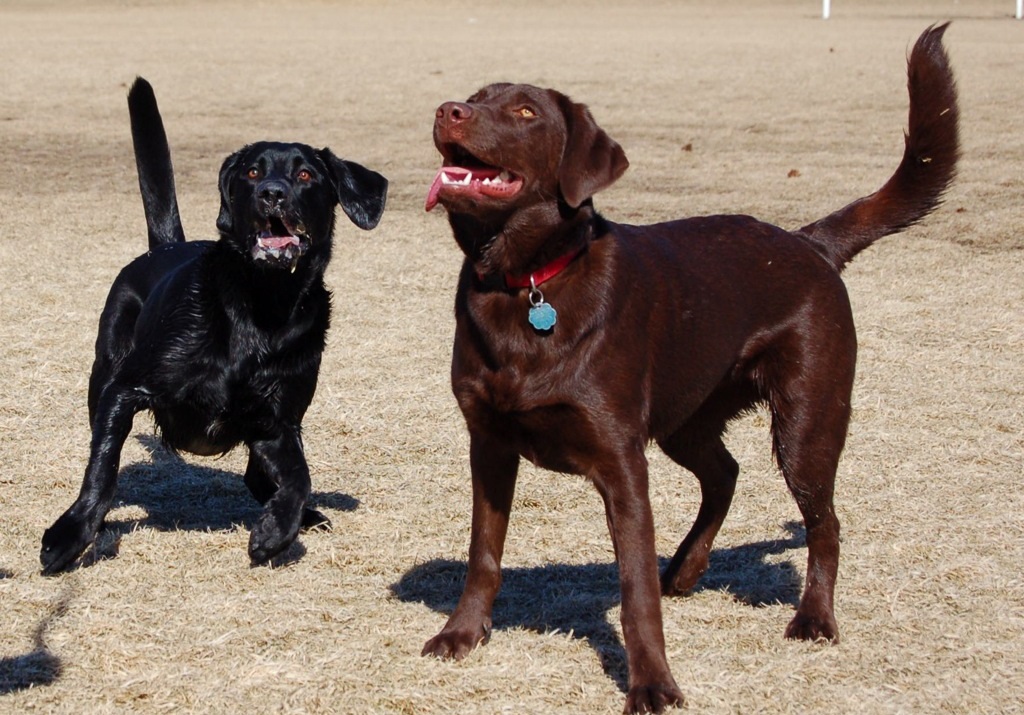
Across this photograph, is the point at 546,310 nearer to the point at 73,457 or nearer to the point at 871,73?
the point at 73,457

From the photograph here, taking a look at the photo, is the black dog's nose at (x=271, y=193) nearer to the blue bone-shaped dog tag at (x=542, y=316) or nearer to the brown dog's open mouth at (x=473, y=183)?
the brown dog's open mouth at (x=473, y=183)

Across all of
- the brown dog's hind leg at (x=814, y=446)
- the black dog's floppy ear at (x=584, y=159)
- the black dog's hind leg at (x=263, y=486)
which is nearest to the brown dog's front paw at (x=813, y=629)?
the brown dog's hind leg at (x=814, y=446)

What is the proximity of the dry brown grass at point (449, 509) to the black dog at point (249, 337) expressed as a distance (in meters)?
0.34

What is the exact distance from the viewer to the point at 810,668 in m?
3.90

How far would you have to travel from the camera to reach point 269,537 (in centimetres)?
463

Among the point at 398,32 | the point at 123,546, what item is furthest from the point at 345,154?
the point at 398,32

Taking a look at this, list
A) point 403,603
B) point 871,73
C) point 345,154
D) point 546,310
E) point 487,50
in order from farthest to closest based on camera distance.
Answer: point 487,50, point 871,73, point 345,154, point 403,603, point 546,310

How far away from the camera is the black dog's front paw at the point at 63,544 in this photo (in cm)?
Answer: 453

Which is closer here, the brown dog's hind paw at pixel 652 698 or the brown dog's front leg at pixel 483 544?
the brown dog's hind paw at pixel 652 698

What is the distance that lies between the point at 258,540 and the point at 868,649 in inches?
76.0

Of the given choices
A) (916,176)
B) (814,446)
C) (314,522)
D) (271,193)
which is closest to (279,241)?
(271,193)

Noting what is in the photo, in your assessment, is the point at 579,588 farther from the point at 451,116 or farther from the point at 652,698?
the point at 451,116

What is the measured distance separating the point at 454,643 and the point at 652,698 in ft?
2.11

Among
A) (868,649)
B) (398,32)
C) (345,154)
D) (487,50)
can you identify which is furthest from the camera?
(398,32)
